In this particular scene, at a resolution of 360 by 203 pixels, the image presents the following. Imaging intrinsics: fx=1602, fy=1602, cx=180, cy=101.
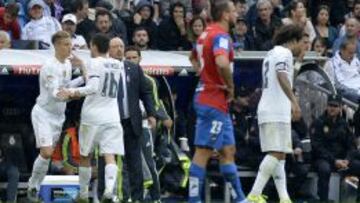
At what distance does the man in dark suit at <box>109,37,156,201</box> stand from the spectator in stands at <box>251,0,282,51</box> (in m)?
6.21

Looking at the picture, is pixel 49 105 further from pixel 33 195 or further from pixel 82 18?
pixel 82 18

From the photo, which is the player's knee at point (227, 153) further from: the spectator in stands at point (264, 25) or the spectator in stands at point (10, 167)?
the spectator in stands at point (264, 25)

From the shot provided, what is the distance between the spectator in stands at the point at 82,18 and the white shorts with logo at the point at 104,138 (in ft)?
17.8

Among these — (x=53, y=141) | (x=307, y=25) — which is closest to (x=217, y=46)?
(x=53, y=141)

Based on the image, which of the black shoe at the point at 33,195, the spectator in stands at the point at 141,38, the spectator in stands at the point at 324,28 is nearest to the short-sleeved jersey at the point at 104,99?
the black shoe at the point at 33,195

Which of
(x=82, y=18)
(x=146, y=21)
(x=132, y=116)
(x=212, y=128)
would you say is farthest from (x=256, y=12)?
(x=212, y=128)

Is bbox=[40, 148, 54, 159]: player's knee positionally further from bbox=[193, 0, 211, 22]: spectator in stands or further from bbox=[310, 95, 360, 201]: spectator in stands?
bbox=[193, 0, 211, 22]: spectator in stands

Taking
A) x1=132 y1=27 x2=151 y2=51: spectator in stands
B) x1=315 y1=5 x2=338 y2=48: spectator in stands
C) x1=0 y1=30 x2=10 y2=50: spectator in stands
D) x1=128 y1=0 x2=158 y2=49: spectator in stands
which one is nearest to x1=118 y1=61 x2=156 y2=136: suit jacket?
x1=0 y1=30 x2=10 y2=50: spectator in stands

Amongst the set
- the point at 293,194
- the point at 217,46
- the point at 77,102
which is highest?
the point at 217,46

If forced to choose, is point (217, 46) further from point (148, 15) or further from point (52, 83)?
point (148, 15)

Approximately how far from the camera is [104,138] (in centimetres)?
1955

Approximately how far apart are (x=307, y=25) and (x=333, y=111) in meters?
4.12

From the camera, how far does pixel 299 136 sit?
922 inches

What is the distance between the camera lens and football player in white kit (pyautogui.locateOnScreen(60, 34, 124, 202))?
19.4 meters
